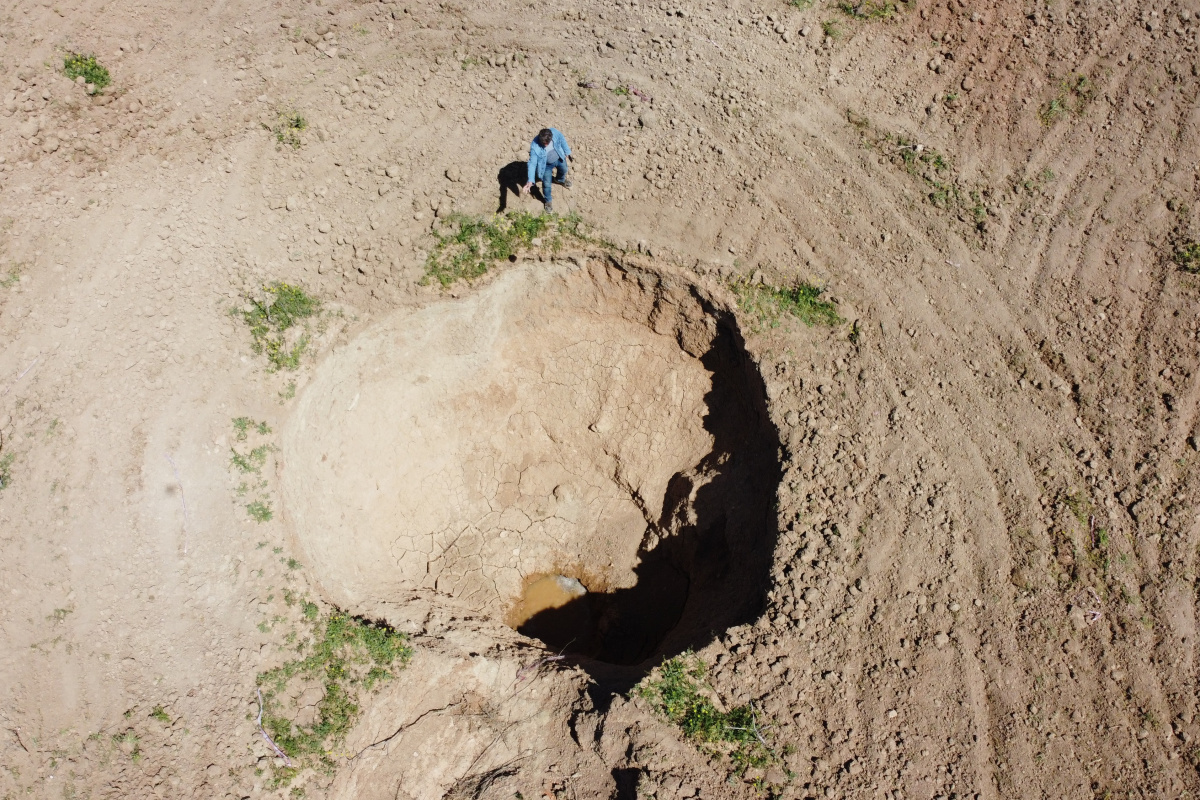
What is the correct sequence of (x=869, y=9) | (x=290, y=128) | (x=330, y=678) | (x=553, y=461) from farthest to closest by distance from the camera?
(x=553, y=461) → (x=869, y=9) → (x=290, y=128) → (x=330, y=678)

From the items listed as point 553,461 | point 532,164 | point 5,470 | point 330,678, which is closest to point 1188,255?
point 532,164

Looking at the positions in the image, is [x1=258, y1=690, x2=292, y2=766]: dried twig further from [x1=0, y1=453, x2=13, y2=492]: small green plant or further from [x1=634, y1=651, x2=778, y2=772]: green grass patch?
[x1=0, y1=453, x2=13, y2=492]: small green plant

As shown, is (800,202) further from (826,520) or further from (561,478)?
(561,478)

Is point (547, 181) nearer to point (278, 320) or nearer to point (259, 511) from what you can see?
point (278, 320)

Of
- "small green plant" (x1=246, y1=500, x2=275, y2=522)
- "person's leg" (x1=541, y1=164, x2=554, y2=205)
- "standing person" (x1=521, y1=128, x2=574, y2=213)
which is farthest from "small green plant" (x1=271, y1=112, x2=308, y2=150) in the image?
"small green plant" (x1=246, y1=500, x2=275, y2=522)

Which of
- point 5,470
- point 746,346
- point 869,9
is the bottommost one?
point 5,470

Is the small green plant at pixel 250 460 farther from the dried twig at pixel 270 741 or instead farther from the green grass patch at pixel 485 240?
the green grass patch at pixel 485 240

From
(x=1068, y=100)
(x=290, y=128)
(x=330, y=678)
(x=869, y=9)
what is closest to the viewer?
(x=330, y=678)
